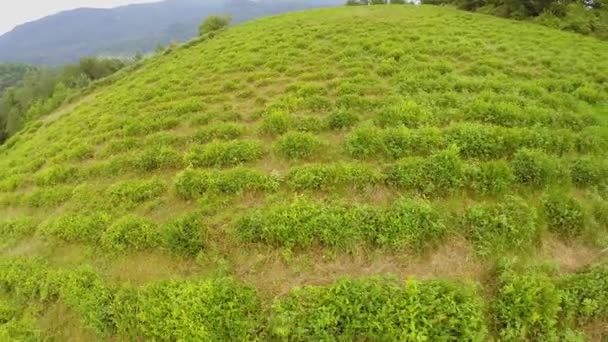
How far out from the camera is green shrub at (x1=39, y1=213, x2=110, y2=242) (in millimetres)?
9516

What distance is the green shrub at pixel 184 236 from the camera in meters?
8.22

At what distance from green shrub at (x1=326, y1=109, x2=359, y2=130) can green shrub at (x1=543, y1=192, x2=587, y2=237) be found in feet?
17.5

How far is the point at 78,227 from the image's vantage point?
973 cm

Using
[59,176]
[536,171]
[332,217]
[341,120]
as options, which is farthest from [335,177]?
[59,176]

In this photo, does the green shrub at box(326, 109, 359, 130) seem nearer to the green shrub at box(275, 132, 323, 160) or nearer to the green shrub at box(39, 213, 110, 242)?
the green shrub at box(275, 132, 323, 160)

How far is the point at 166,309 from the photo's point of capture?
6.91 meters

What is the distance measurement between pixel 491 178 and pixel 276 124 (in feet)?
19.3

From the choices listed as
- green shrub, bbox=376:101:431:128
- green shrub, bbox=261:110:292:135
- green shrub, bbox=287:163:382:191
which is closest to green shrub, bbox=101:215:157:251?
green shrub, bbox=287:163:382:191

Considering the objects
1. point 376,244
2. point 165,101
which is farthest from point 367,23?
point 376,244

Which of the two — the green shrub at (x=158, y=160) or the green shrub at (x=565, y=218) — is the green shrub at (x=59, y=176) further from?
the green shrub at (x=565, y=218)

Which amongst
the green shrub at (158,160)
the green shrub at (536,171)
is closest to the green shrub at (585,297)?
the green shrub at (536,171)

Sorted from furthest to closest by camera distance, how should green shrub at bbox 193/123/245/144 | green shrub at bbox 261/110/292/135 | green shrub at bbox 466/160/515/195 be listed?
green shrub at bbox 193/123/245/144
green shrub at bbox 261/110/292/135
green shrub at bbox 466/160/515/195

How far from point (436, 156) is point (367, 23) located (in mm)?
17782

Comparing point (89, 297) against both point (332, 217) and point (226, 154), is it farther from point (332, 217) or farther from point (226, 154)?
point (332, 217)
